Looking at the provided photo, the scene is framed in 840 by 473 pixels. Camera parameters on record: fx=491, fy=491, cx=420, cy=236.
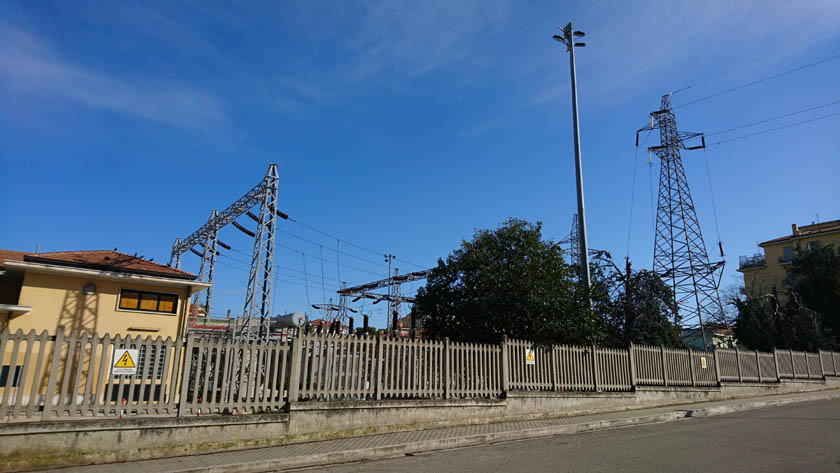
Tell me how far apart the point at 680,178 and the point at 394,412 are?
1367 inches

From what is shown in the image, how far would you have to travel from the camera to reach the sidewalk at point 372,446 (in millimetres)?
7316

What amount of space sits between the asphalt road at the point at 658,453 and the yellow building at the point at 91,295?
12201 mm

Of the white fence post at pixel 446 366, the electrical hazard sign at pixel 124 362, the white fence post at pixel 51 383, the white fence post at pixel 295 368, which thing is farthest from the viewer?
the white fence post at pixel 446 366

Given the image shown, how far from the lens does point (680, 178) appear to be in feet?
123

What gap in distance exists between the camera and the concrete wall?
22.7 feet

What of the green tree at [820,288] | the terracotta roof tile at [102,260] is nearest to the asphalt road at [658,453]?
the terracotta roof tile at [102,260]

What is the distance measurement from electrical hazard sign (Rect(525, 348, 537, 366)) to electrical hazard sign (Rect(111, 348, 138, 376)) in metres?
9.43

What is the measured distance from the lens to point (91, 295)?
1728 cm

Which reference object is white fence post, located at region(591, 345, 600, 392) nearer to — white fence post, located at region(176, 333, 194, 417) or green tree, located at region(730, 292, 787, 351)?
white fence post, located at region(176, 333, 194, 417)

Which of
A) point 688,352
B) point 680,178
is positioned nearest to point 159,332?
point 688,352

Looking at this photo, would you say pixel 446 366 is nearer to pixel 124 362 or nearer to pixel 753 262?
pixel 124 362

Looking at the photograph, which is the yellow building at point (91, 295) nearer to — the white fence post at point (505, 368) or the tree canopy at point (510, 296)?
the tree canopy at point (510, 296)

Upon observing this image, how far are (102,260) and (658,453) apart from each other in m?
19.5

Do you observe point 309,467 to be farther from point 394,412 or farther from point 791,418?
point 791,418
